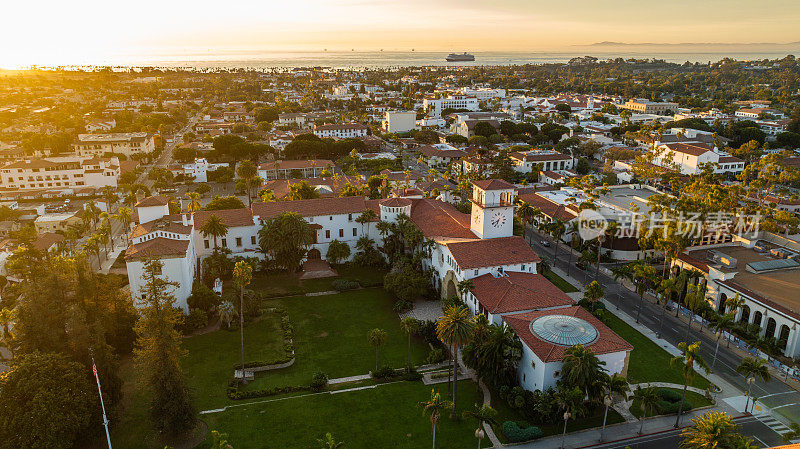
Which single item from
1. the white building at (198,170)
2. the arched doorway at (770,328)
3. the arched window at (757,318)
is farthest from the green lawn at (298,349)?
the white building at (198,170)

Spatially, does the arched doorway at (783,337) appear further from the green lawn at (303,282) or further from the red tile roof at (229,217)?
the red tile roof at (229,217)

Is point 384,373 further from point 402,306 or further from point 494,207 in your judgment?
point 494,207

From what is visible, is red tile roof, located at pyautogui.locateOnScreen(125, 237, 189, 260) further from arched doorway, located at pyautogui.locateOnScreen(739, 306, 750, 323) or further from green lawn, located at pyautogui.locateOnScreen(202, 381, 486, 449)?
arched doorway, located at pyautogui.locateOnScreen(739, 306, 750, 323)

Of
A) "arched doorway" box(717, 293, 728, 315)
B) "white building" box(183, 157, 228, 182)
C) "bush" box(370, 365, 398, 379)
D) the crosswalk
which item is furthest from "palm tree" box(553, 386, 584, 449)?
"white building" box(183, 157, 228, 182)

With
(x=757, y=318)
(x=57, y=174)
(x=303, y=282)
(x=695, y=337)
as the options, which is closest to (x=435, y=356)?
(x=303, y=282)

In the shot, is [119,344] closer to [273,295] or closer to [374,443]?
[273,295]

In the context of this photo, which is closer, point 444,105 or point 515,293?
point 515,293
